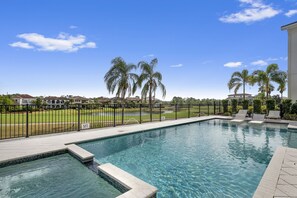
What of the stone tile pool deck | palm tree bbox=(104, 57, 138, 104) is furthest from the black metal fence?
palm tree bbox=(104, 57, 138, 104)

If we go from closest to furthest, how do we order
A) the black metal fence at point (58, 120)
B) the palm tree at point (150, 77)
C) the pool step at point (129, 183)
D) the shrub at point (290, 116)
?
the pool step at point (129, 183) < the black metal fence at point (58, 120) < the shrub at point (290, 116) < the palm tree at point (150, 77)

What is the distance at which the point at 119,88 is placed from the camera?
693 inches

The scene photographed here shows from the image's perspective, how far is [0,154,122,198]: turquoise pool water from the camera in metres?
3.09

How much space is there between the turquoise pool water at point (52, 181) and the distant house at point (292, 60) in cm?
1738

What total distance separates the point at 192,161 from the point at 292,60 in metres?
15.7

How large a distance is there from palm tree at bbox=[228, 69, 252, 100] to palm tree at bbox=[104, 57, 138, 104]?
40.0 ft

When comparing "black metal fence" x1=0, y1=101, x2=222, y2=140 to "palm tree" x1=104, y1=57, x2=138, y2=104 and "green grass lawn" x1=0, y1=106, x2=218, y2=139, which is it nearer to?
"green grass lawn" x1=0, y1=106, x2=218, y2=139

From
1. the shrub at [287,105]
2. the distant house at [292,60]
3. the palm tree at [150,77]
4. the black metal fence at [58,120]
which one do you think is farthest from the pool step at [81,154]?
the distant house at [292,60]

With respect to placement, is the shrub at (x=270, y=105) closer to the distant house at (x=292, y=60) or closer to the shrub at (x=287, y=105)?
the shrub at (x=287, y=105)

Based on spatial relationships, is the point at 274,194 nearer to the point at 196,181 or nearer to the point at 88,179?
the point at 196,181

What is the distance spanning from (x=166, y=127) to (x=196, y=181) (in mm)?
6352

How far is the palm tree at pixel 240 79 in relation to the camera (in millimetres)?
20641

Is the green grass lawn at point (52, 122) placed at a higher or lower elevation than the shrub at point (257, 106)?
lower

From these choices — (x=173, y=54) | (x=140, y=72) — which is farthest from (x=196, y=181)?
(x=140, y=72)
